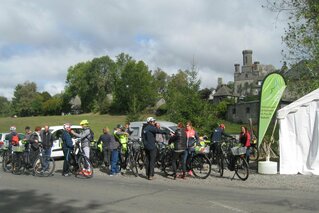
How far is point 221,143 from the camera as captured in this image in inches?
563

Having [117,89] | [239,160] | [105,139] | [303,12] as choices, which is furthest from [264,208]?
[117,89]

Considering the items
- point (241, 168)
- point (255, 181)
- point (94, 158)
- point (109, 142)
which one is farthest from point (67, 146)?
point (255, 181)

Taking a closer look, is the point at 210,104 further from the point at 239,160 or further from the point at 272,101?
the point at 239,160

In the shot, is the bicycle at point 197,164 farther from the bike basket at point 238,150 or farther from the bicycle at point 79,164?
the bicycle at point 79,164

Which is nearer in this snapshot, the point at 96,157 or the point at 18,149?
the point at 18,149

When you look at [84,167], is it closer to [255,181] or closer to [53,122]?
[255,181]

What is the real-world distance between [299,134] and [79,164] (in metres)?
7.35

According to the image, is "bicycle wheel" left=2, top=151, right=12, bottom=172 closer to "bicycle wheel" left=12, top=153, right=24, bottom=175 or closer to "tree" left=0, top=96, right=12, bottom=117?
"bicycle wheel" left=12, top=153, right=24, bottom=175

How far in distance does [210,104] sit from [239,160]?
9.67 m

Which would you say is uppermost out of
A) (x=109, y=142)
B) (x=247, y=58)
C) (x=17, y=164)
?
(x=247, y=58)

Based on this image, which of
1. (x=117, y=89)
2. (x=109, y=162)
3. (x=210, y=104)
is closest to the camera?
(x=109, y=162)

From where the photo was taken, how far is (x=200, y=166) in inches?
530

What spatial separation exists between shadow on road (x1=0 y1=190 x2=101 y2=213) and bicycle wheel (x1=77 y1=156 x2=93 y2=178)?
3.40 meters

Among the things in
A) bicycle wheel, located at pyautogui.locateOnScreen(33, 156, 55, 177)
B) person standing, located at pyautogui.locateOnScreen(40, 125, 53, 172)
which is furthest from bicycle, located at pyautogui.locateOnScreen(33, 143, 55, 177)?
person standing, located at pyautogui.locateOnScreen(40, 125, 53, 172)
